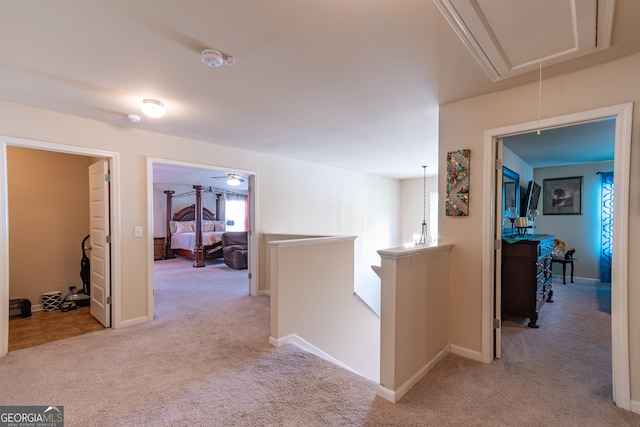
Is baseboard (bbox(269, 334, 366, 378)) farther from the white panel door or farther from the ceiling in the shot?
the ceiling

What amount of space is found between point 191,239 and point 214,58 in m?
7.38

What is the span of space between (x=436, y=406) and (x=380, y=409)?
38 cm

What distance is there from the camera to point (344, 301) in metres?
3.93

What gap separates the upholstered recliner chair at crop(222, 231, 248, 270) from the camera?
22.7 feet

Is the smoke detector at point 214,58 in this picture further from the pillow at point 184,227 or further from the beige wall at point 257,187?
the pillow at point 184,227

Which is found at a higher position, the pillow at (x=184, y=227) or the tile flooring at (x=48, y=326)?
the pillow at (x=184, y=227)

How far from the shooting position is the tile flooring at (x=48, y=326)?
302cm

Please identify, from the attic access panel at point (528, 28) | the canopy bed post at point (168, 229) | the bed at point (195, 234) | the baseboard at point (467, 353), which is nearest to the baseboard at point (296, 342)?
the baseboard at point (467, 353)

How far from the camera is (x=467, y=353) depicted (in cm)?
262

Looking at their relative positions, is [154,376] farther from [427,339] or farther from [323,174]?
[323,174]

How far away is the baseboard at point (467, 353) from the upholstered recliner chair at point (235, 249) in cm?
522

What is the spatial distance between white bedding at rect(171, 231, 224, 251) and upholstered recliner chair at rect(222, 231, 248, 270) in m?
0.58

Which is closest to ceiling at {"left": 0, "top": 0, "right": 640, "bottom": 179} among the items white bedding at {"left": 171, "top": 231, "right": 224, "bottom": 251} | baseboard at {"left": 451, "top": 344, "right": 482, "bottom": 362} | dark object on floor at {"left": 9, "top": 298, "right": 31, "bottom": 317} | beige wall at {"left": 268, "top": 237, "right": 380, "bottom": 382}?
beige wall at {"left": 268, "top": 237, "right": 380, "bottom": 382}

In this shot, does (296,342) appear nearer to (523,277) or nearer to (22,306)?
(523,277)
